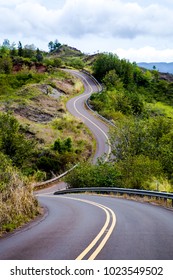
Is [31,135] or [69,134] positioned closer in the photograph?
[31,135]

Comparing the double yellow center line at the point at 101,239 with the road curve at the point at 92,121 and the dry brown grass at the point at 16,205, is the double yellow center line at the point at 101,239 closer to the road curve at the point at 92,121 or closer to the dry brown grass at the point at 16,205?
the dry brown grass at the point at 16,205

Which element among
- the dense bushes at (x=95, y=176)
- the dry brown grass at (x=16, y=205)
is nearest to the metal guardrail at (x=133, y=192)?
the dense bushes at (x=95, y=176)

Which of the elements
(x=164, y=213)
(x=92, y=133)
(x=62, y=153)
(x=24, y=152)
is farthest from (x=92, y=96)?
(x=164, y=213)

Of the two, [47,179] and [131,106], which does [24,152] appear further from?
[131,106]

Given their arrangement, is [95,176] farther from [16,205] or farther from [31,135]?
[16,205]

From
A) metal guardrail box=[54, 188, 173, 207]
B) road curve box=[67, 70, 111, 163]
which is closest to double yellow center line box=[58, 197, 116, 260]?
metal guardrail box=[54, 188, 173, 207]

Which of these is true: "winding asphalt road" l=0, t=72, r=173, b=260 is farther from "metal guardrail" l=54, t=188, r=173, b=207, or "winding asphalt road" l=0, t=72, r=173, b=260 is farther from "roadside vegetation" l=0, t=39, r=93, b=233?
"metal guardrail" l=54, t=188, r=173, b=207

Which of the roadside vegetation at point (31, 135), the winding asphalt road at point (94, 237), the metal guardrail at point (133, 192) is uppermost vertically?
the roadside vegetation at point (31, 135)

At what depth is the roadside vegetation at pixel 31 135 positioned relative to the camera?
594 inches

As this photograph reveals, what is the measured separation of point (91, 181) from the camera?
35.1m

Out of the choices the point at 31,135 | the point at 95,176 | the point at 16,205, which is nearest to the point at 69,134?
the point at 31,135

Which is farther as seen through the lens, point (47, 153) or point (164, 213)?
point (47, 153)

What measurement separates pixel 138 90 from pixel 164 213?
87083 mm

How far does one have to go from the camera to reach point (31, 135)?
172ft
